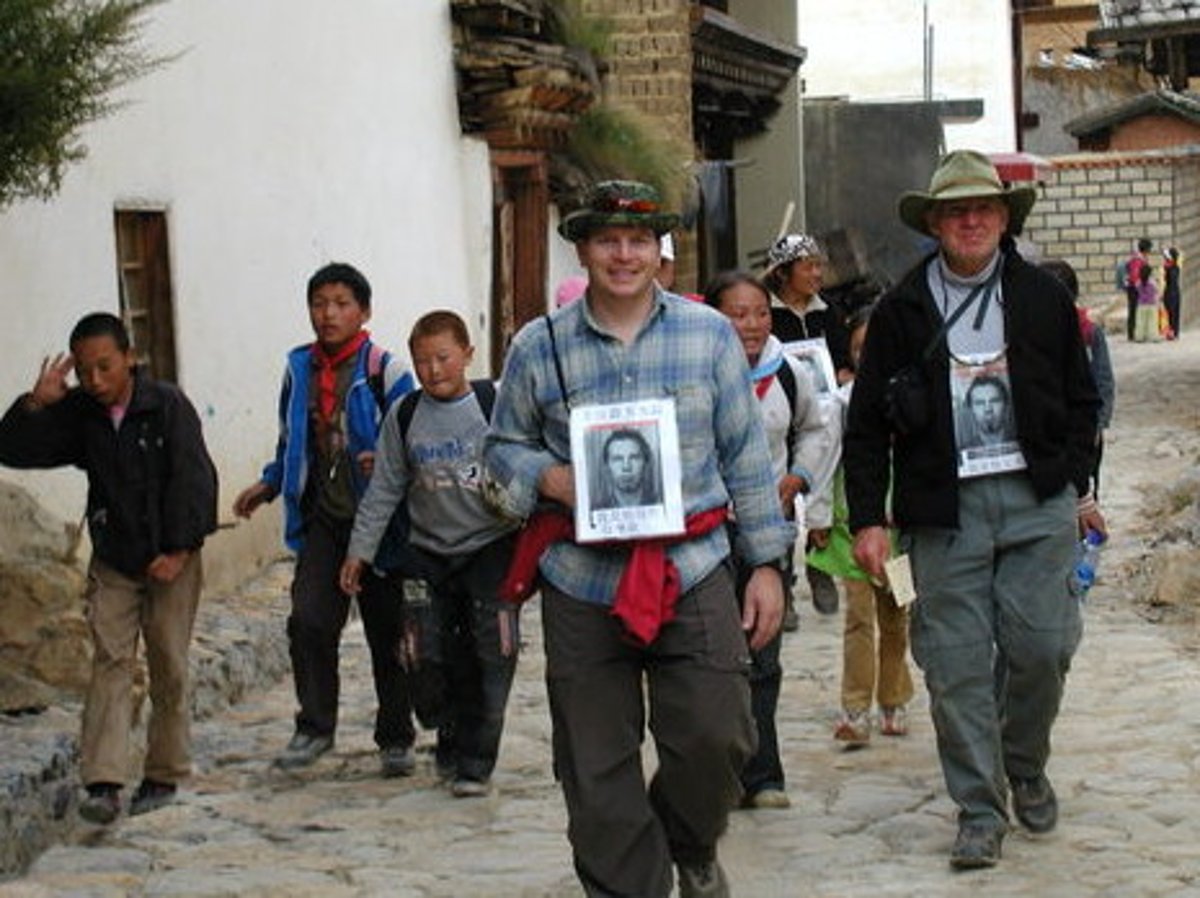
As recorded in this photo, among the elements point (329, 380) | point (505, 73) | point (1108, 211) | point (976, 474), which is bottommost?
point (976, 474)

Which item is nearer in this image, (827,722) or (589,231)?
(589,231)

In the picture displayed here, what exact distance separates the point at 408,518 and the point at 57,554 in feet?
5.41

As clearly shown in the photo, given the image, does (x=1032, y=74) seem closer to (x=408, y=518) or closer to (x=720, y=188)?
(x=720, y=188)

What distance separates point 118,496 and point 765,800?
224cm

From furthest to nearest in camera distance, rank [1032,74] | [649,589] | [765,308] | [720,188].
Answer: [1032,74]
[720,188]
[765,308]
[649,589]

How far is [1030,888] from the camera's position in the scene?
22.4 feet

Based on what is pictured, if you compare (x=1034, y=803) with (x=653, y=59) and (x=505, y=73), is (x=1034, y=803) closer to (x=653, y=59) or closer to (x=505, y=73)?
(x=505, y=73)

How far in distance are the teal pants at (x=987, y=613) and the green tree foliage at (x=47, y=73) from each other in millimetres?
2743

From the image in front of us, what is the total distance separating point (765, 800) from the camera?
805cm

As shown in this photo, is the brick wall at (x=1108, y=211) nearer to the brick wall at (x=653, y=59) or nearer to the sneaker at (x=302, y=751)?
the brick wall at (x=653, y=59)

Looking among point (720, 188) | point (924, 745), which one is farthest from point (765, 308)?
point (720, 188)

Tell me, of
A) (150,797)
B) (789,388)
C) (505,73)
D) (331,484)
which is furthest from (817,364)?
(505,73)

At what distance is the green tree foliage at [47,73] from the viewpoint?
717cm

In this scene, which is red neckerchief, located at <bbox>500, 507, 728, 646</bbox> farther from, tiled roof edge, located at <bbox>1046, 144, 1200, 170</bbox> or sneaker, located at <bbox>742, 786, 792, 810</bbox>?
tiled roof edge, located at <bbox>1046, 144, 1200, 170</bbox>
